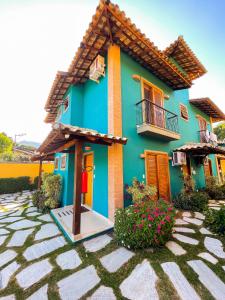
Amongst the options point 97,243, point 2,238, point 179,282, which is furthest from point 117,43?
point 2,238

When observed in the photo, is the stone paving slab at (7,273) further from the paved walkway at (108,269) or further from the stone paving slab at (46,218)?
the stone paving slab at (46,218)

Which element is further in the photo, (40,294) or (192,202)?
(192,202)

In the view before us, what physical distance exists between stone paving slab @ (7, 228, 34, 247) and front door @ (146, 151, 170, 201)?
4827mm

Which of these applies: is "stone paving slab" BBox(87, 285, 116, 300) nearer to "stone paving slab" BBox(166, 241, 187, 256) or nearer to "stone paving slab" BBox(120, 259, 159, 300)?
"stone paving slab" BBox(120, 259, 159, 300)

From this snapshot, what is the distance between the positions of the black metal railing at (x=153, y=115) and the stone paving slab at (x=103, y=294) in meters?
5.16

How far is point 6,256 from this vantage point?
3.29 metres

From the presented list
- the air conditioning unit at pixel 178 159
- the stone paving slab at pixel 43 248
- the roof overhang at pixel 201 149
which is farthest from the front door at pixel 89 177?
the roof overhang at pixel 201 149

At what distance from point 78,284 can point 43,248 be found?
1.70 metres

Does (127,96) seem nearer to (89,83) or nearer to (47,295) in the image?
(89,83)

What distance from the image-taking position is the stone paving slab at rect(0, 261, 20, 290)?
2.48 m

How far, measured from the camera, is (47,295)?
7.18 feet

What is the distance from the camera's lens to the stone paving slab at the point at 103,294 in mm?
2133

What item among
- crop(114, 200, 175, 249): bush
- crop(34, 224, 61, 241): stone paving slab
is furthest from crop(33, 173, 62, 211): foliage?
crop(114, 200, 175, 249): bush

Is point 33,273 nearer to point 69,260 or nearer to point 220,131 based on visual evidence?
point 69,260
